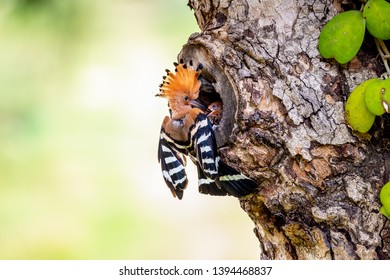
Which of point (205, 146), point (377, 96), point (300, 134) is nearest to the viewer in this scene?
point (377, 96)

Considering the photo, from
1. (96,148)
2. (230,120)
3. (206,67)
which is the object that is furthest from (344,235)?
(96,148)

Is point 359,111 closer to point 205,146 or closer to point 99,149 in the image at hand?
point 205,146

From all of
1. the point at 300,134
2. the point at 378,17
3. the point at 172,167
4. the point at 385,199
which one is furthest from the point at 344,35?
the point at 172,167

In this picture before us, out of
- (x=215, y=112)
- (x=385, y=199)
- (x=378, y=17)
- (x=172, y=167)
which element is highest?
(x=378, y=17)

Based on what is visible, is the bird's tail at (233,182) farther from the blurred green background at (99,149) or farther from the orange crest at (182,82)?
the blurred green background at (99,149)

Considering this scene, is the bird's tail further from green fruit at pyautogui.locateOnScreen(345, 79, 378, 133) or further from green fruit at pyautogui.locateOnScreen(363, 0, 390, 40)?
green fruit at pyautogui.locateOnScreen(363, 0, 390, 40)

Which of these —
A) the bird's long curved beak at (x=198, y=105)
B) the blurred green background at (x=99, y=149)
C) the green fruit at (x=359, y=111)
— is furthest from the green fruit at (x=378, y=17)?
the blurred green background at (x=99, y=149)

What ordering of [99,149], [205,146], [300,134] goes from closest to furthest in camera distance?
[300,134], [205,146], [99,149]
